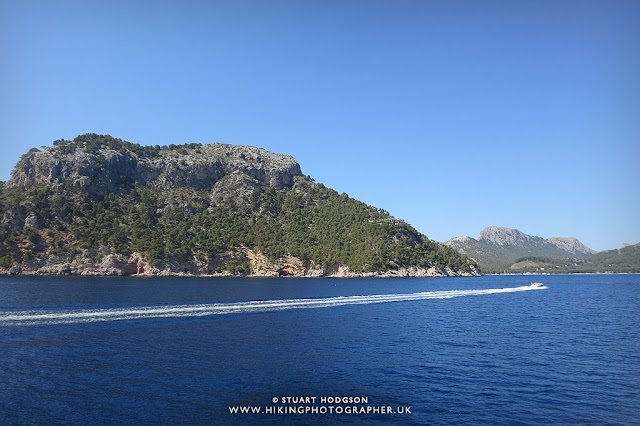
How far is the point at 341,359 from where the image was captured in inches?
1129

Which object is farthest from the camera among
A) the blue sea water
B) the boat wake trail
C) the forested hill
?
the forested hill

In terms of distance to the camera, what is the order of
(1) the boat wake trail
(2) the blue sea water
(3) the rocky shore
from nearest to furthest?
(2) the blue sea water → (1) the boat wake trail → (3) the rocky shore

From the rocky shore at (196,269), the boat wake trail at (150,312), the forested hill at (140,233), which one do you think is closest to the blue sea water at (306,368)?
the boat wake trail at (150,312)

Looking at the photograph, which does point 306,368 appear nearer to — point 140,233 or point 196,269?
point 196,269

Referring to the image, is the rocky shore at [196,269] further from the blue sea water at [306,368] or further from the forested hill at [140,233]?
the blue sea water at [306,368]

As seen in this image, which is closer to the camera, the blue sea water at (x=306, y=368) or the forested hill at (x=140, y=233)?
the blue sea water at (x=306, y=368)

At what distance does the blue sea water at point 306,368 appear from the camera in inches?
728

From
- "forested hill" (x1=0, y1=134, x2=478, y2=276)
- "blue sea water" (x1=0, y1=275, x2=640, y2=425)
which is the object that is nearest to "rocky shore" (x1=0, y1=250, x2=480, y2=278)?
"forested hill" (x1=0, y1=134, x2=478, y2=276)

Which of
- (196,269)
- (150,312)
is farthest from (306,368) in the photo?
(196,269)

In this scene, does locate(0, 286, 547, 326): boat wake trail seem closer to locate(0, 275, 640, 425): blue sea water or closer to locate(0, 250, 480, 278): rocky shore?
locate(0, 275, 640, 425): blue sea water

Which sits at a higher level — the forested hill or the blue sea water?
the forested hill

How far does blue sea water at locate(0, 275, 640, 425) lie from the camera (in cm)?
1850

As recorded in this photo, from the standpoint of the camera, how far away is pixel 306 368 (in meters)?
26.1

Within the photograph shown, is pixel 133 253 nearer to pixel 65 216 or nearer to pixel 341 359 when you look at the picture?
pixel 65 216
